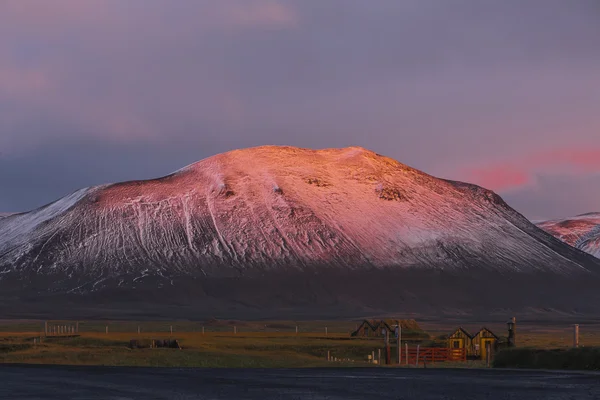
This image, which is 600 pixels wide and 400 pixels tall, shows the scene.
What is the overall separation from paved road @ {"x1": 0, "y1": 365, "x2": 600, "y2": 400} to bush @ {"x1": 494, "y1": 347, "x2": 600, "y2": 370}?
372 cm

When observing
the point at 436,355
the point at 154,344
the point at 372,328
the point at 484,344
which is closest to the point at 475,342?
the point at 484,344

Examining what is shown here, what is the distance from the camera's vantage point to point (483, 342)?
84750mm

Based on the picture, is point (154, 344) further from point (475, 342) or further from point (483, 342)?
point (483, 342)

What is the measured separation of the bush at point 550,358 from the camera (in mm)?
59056

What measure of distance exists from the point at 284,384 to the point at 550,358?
20026 millimetres

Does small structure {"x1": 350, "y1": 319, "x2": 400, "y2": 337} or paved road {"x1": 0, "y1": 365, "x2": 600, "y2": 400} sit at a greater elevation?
small structure {"x1": 350, "y1": 319, "x2": 400, "y2": 337}

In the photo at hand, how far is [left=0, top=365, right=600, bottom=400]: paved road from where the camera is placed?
141 feet

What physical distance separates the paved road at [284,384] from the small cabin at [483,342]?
873 inches

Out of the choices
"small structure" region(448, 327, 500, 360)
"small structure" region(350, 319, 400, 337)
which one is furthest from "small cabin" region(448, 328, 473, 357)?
"small structure" region(350, 319, 400, 337)

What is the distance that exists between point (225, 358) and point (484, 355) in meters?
23.4

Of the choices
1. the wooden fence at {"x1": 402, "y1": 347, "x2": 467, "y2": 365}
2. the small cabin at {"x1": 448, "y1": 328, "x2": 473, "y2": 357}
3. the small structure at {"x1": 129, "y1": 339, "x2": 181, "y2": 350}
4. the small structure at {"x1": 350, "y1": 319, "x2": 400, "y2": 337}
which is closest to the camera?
the wooden fence at {"x1": 402, "y1": 347, "x2": 467, "y2": 365}

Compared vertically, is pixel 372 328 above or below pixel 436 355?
above

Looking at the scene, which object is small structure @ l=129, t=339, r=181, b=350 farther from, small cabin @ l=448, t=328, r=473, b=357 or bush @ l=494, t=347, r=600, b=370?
bush @ l=494, t=347, r=600, b=370

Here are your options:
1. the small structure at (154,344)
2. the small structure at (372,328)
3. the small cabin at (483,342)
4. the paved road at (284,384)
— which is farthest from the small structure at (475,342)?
the small structure at (372,328)
